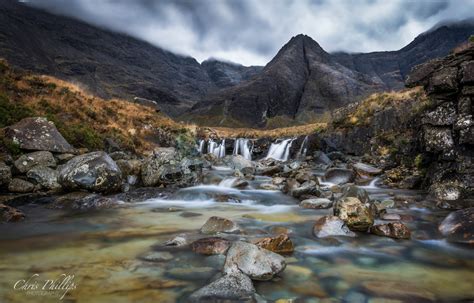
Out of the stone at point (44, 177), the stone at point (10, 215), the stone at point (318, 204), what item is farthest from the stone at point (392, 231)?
the stone at point (44, 177)

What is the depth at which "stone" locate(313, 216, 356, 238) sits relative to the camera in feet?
25.0

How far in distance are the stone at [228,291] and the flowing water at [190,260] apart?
0.23 m

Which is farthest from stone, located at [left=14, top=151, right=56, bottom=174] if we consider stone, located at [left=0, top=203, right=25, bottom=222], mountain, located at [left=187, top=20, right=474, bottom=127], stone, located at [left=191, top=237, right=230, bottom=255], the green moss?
mountain, located at [left=187, top=20, right=474, bottom=127]

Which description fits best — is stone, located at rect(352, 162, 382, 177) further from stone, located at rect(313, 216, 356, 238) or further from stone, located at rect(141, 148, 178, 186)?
stone, located at rect(313, 216, 356, 238)

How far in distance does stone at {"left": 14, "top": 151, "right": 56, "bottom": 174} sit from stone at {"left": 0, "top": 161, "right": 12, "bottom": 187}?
52 cm

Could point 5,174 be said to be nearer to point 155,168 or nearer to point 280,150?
point 155,168

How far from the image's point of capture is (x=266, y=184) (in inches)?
617

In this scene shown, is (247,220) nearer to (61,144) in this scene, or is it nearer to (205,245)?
(205,245)

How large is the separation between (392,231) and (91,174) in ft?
31.8

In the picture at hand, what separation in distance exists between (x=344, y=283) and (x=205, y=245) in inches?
103

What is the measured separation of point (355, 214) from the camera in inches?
320

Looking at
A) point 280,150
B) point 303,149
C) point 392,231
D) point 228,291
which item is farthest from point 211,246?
point 280,150

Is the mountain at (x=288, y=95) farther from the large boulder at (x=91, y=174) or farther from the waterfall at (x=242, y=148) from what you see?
the large boulder at (x=91, y=174)

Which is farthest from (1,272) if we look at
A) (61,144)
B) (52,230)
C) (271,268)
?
(61,144)
